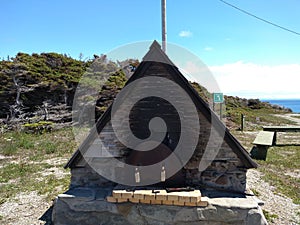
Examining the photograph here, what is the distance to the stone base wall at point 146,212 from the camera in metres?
3.44

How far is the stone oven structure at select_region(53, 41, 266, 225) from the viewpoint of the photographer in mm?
3521

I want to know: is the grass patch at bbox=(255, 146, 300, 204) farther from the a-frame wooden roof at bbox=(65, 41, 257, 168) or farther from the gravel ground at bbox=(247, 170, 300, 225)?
the a-frame wooden roof at bbox=(65, 41, 257, 168)

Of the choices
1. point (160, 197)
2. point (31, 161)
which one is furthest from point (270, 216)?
point (31, 161)

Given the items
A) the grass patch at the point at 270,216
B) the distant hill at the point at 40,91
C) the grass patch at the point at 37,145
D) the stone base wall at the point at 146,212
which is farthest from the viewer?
the distant hill at the point at 40,91

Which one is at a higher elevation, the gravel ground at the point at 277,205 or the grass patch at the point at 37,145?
the grass patch at the point at 37,145

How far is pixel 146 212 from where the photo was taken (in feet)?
11.8

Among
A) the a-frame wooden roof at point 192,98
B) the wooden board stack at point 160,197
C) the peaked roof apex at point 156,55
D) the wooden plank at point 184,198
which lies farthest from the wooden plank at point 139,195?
the peaked roof apex at point 156,55

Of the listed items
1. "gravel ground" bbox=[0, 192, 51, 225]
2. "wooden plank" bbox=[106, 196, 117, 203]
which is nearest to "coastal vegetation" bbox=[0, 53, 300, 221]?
"gravel ground" bbox=[0, 192, 51, 225]

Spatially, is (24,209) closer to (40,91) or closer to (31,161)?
(31,161)

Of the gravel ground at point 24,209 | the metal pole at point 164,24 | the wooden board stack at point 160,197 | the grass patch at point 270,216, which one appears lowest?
the gravel ground at point 24,209

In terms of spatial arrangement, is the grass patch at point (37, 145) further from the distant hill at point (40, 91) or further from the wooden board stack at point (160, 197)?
the wooden board stack at point (160, 197)

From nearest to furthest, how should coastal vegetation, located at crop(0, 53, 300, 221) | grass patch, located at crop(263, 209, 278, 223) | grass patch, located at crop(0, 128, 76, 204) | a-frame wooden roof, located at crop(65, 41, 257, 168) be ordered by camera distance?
a-frame wooden roof, located at crop(65, 41, 257, 168)
grass patch, located at crop(263, 209, 278, 223)
grass patch, located at crop(0, 128, 76, 204)
coastal vegetation, located at crop(0, 53, 300, 221)

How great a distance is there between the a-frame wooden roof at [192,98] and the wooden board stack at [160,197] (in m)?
0.90

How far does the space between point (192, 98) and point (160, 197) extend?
1.63 meters
